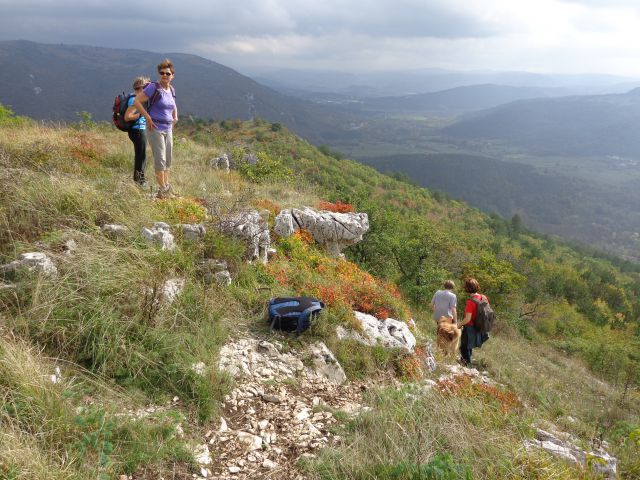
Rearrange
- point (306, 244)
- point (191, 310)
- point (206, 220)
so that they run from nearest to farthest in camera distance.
Result: 1. point (191, 310)
2. point (206, 220)
3. point (306, 244)

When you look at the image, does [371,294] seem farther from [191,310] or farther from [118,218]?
[118,218]

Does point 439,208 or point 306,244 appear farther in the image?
point 439,208

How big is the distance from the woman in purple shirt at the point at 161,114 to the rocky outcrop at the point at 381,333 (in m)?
4.17

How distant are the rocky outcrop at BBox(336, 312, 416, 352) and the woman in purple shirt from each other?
417 cm

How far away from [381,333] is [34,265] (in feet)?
14.9

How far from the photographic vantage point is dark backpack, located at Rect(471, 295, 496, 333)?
23.0 feet

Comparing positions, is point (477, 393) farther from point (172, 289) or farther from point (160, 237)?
point (160, 237)

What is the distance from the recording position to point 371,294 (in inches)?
279

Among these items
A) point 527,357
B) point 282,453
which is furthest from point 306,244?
point 527,357

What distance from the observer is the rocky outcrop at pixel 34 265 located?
4.09 metres

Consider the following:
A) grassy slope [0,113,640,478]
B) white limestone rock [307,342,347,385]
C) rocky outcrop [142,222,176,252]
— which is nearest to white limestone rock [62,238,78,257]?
grassy slope [0,113,640,478]

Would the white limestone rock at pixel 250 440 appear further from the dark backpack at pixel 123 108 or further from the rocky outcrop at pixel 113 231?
the dark backpack at pixel 123 108

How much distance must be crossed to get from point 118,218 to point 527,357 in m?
11.7

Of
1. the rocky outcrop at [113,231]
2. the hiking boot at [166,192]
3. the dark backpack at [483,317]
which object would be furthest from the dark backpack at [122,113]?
the dark backpack at [483,317]
